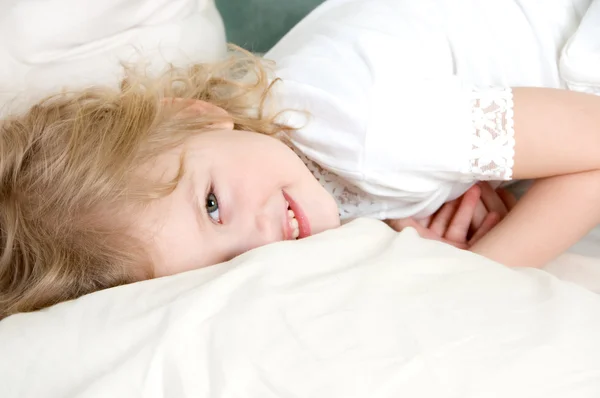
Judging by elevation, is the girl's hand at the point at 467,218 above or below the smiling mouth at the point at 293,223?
below

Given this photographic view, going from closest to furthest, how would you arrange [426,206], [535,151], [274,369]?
[274,369] → [535,151] → [426,206]

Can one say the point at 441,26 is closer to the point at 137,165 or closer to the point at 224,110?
the point at 224,110

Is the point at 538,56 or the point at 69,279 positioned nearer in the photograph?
the point at 69,279

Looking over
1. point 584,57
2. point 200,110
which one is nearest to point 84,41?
point 200,110

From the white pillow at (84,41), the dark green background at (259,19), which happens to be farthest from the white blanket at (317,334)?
the dark green background at (259,19)

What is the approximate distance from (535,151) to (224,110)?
41 centimetres

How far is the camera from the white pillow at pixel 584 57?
94cm

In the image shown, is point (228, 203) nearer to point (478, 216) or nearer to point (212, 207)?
Result: point (212, 207)

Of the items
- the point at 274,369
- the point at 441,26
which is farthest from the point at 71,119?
the point at 441,26

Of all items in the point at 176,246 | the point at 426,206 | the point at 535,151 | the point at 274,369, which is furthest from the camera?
the point at 426,206

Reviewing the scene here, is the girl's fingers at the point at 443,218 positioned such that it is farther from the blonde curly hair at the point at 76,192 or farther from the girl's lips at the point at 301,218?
the blonde curly hair at the point at 76,192

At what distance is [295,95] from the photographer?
0.86 meters

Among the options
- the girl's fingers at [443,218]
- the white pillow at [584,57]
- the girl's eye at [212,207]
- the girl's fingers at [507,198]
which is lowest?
the girl's fingers at [443,218]

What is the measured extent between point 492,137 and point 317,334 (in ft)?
1.30
